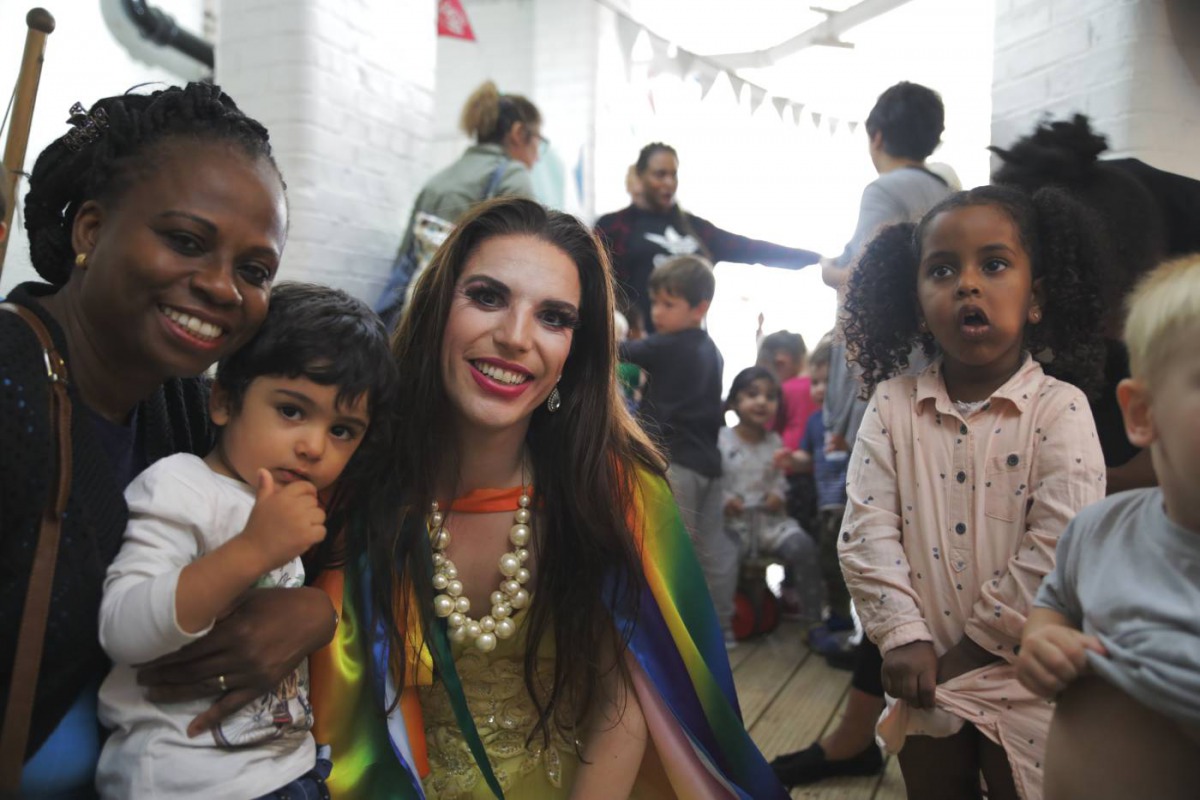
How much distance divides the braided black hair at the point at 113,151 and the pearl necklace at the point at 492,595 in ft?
2.21

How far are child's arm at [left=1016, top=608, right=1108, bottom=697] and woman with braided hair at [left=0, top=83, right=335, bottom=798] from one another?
0.91m

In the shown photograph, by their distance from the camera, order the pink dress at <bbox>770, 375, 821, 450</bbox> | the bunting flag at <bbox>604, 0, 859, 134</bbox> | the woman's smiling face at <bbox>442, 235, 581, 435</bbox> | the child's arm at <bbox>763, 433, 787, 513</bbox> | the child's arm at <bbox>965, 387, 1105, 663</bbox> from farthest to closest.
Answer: the bunting flag at <bbox>604, 0, 859, 134</bbox> < the pink dress at <bbox>770, 375, 821, 450</bbox> < the child's arm at <bbox>763, 433, 787, 513</bbox> < the woman's smiling face at <bbox>442, 235, 581, 435</bbox> < the child's arm at <bbox>965, 387, 1105, 663</bbox>

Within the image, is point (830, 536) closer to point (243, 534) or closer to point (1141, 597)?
point (1141, 597)

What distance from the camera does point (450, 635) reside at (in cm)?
151

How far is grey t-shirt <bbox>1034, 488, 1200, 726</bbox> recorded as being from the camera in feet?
2.91

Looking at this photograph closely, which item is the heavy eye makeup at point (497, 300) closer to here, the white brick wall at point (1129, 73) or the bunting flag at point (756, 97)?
the white brick wall at point (1129, 73)

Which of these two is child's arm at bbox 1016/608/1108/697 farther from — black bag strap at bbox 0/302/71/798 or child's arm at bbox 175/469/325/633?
black bag strap at bbox 0/302/71/798

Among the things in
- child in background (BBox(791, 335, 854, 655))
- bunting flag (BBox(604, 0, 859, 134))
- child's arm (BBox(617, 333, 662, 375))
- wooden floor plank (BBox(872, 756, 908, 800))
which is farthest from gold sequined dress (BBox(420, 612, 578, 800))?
bunting flag (BBox(604, 0, 859, 134))

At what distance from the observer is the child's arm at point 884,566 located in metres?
1.43

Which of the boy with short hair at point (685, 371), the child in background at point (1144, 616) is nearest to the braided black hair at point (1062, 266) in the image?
the child in background at point (1144, 616)

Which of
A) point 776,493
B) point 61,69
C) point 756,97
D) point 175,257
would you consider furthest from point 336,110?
point 756,97

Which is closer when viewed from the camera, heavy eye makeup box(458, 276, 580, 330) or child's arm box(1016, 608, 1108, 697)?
child's arm box(1016, 608, 1108, 697)

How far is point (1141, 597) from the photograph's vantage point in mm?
930

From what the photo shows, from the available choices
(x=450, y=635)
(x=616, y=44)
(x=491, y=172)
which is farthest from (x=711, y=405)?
(x=616, y=44)
